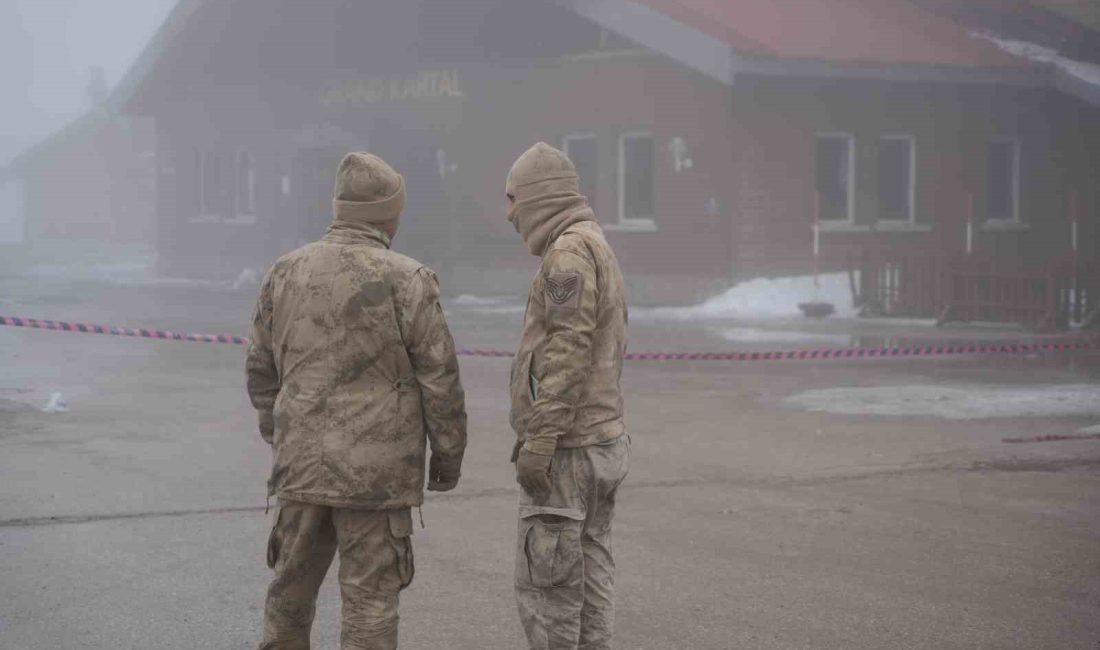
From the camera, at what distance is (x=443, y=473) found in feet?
15.0

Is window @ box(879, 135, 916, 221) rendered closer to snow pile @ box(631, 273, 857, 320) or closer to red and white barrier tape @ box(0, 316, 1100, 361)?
snow pile @ box(631, 273, 857, 320)

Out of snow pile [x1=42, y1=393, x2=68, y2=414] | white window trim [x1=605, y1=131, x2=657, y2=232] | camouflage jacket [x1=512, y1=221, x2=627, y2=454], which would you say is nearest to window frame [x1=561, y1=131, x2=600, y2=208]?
white window trim [x1=605, y1=131, x2=657, y2=232]

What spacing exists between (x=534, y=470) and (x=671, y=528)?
2945 millimetres

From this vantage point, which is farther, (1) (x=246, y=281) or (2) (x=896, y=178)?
(1) (x=246, y=281)

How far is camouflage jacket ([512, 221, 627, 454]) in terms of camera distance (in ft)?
14.4

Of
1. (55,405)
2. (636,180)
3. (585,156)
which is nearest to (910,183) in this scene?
(636,180)

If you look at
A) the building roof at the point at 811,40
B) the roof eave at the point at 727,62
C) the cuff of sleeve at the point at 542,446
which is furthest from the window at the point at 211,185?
the cuff of sleeve at the point at 542,446

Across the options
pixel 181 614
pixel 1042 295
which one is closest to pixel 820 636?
pixel 181 614

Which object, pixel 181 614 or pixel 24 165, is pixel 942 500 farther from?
pixel 24 165

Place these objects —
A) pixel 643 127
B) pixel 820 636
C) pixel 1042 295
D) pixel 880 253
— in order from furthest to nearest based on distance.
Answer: pixel 643 127
pixel 880 253
pixel 1042 295
pixel 820 636

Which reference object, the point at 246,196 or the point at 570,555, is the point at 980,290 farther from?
the point at 246,196

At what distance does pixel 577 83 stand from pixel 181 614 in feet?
67.0

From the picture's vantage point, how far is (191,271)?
35.2m

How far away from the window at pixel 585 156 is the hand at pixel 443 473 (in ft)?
68.2
